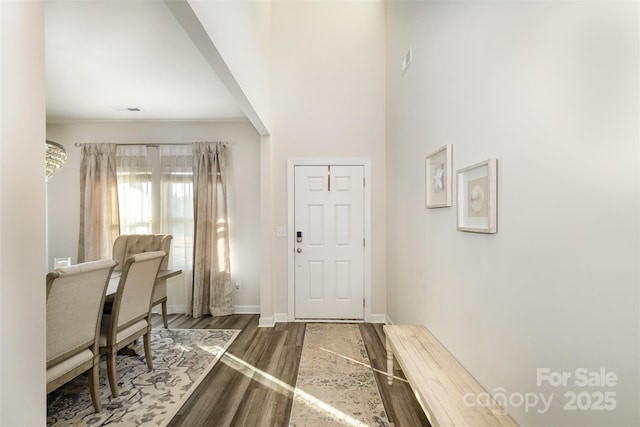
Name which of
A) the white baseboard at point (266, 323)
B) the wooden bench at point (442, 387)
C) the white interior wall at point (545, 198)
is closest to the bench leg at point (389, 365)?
the wooden bench at point (442, 387)

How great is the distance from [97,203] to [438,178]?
450cm

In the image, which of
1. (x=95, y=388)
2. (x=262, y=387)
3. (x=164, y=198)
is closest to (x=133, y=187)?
(x=164, y=198)

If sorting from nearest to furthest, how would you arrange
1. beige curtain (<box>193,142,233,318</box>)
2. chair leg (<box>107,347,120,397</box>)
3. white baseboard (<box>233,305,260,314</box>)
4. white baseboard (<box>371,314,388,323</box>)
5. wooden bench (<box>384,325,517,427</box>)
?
1. wooden bench (<box>384,325,517,427</box>)
2. chair leg (<box>107,347,120,397</box>)
3. white baseboard (<box>371,314,388,323</box>)
4. beige curtain (<box>193,142,233,318</box>)
5. white baseboard (<box>233,305,260,314</box>)

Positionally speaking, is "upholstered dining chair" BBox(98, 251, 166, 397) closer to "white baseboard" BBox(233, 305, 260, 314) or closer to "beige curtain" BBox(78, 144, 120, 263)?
"white baseboard" BBox(233, 305, 260, 314)

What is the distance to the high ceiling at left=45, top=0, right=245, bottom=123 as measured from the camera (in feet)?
7.23

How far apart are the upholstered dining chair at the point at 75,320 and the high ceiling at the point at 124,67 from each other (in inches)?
69.0

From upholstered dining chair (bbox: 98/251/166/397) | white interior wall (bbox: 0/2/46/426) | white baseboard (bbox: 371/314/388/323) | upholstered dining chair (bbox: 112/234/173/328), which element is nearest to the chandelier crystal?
upholstered dining chair (bbox: 112/234/173/328)

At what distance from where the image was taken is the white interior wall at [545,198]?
0.85 meters

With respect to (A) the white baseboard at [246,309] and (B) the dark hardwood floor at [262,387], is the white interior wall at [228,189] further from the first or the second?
(B) the dark hardwood floor at [262,387]

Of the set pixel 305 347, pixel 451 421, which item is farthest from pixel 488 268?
pixel 305 347

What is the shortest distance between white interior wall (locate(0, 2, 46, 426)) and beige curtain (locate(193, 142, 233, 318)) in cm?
345

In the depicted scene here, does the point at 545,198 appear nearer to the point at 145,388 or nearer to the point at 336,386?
the point at 336,386

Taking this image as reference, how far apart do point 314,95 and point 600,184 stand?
343 centimetres

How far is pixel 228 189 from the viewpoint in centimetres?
436
